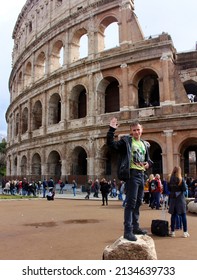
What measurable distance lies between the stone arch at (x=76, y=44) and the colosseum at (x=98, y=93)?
0.30ft

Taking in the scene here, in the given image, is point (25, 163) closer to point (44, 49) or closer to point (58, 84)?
point (58, 84)

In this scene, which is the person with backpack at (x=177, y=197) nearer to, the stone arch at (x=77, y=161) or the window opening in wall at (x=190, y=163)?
the window opening in wall at (x=190, y=163)

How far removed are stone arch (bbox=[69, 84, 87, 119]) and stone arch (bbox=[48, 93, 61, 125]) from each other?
2342mm

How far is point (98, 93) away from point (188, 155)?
379 inches

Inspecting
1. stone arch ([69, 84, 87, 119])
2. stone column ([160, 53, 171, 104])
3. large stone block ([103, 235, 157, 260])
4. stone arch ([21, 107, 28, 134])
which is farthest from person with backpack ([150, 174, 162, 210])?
stone arch ([21, 107, 28, 134])

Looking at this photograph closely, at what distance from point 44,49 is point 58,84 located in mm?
5757

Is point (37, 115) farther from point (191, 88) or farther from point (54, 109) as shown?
point (191, 88)

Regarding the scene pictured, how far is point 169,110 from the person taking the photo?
19.9 metres

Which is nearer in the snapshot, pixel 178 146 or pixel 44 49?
pixel 178 146

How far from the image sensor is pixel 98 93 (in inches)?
918

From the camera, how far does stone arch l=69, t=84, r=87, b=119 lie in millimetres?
25159

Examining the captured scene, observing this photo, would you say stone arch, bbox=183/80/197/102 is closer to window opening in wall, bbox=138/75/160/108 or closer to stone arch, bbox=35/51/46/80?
window opening in wall, bbox=138/75/160/108

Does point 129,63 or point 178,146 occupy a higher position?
point 129,63

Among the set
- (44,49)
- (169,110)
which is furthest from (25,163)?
(169,110)
